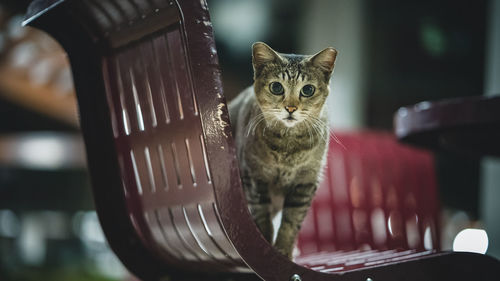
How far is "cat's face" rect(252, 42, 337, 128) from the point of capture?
24.9 inches

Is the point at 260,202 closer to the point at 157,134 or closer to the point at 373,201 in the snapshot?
the point at 157,134

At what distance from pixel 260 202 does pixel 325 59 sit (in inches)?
9.8

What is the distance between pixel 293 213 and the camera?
2.57ft

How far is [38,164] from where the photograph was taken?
10.1ft

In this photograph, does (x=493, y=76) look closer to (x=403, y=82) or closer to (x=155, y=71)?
(x=403, y=82)

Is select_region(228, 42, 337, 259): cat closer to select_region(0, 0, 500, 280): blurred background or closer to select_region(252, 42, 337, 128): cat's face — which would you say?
select_region(252, 42, 337, 128): cat's face

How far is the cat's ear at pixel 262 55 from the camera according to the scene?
638 mm

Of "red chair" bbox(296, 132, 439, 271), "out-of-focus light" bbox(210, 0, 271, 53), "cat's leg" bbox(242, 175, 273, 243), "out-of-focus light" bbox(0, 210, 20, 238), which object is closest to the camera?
"cat's leg" bbox(242, 175, 273, 243)

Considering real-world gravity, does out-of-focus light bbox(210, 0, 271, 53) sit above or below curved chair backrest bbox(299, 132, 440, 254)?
above

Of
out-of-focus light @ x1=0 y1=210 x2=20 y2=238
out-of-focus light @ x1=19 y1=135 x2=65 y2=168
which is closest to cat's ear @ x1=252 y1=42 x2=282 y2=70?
out-of-focus light @ x1=19 y1=135 x2=65 y2=168

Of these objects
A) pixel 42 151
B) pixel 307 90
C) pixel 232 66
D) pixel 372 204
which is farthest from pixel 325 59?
pixel 42 151

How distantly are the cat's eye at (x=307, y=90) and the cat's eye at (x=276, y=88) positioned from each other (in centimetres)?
3

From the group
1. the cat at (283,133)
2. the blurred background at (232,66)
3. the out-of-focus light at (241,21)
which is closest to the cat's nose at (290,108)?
the cat at (283,133)

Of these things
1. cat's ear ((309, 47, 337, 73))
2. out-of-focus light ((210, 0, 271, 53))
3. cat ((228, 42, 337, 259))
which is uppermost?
out-of-focus light ((210, 0, 271, 53))
